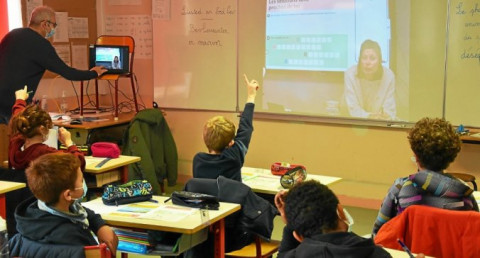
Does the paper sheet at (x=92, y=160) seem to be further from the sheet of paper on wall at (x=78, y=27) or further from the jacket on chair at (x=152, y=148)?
the sheet of paper on wall at (x=78, y=27)

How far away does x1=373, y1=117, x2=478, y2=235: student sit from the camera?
2.57m

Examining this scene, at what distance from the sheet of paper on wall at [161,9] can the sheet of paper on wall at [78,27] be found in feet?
2.66

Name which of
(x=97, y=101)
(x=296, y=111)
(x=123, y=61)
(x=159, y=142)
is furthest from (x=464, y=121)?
(x=97, y=101)

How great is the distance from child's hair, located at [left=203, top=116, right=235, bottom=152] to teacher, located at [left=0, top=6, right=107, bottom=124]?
1.96m

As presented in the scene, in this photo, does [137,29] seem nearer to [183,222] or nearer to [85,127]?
[85,127]

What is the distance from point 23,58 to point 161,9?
1915 mm

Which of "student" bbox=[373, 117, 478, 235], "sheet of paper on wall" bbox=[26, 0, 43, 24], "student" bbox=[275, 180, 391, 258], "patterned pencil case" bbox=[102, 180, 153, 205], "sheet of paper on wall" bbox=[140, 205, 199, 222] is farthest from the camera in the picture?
"sheet of paper on wall" bbox=[26, 0, 43, 24]

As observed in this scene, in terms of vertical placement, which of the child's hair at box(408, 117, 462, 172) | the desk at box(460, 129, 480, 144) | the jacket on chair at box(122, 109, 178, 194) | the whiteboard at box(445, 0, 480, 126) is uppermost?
the whiteboard at box(445, 0, 480, 126)

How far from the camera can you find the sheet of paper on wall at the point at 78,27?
6.42 metres

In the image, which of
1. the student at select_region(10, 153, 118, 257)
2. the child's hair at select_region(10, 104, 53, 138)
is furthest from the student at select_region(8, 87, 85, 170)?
the student at select_region(10, 153, 118, 257)

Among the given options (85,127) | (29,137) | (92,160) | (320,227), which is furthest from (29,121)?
(320,227)

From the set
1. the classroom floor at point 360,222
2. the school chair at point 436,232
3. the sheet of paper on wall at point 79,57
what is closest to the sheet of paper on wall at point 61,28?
the sheet of paper on wall at point 79,57

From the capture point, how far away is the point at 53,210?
2.43 m

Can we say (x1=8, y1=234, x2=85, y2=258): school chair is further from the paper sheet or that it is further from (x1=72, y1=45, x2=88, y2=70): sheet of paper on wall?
(x1=72, y1=45, x2=88, y2=70): sheet of paper on wall
